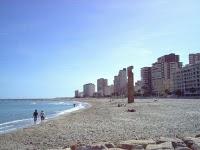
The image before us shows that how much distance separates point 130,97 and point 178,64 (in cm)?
11810

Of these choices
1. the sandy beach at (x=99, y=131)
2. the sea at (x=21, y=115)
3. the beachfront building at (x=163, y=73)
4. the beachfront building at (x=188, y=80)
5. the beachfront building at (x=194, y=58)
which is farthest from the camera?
the beachfront building at (x=194, y=58)

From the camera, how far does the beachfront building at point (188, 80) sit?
391 feet

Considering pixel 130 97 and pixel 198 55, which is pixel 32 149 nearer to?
pixel 130 97

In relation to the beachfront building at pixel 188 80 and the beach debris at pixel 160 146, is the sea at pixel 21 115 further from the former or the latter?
the beachfront building at pixel 188 80

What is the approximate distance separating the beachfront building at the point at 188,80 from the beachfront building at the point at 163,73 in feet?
62.1

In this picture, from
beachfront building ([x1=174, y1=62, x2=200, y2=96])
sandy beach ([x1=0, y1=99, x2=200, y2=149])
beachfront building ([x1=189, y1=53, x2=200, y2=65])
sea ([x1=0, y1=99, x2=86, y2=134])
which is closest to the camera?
sandy beach ([x1=0, y1=99, x2=200, y2=149])

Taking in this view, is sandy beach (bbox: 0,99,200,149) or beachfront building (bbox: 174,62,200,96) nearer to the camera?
sandy beach (bbox: 0,99,200,149)

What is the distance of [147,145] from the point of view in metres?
8.55

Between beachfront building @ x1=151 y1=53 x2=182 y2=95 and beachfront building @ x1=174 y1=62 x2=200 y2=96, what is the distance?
62.1ft

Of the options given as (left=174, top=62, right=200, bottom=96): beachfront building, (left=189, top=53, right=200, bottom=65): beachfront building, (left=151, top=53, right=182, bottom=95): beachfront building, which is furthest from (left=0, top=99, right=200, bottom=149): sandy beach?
(left=189, top=53, right=200, bottom=65): beachfront building

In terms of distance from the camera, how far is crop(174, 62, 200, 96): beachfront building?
119 m

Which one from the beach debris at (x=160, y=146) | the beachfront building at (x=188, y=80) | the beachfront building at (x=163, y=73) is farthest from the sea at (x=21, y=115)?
the beachfront building at (x=163, y=73)

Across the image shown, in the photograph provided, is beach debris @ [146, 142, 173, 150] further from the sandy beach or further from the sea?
the sea

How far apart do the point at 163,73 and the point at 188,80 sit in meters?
41.8
